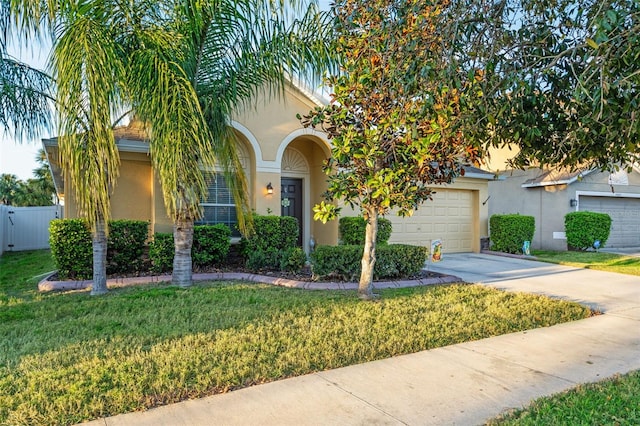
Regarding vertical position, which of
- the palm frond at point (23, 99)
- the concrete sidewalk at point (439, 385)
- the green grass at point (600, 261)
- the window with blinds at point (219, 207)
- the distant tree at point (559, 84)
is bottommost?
the concrete sidewalk at point (439, 385)

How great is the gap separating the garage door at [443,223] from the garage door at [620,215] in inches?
237

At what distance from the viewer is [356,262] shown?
863 centimetres

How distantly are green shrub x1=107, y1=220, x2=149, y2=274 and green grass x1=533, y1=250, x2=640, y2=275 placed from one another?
1167 cm

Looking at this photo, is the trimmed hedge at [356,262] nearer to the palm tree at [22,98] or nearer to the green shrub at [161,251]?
the green shrub at [161,251]

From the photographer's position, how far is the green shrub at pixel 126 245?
9008 millimetres

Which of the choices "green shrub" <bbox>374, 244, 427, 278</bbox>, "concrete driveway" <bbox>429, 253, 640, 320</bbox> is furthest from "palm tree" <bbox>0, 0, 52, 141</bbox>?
"concrete driveway" <bbox>429, 253, 640, 320</bbox>

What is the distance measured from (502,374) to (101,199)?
6.21m

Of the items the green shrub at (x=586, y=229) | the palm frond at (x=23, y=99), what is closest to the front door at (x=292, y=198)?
the palm frond at (x=23, y=99)

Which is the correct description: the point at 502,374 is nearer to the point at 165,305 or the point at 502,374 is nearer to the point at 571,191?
the point at 165,305

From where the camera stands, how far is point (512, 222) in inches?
578

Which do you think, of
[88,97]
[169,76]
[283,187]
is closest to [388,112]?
[169,76]

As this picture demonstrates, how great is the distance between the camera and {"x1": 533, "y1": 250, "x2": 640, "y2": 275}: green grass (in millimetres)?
11341

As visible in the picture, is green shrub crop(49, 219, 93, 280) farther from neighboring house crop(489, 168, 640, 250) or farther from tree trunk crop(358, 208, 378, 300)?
neighboring house crop(489, 168, 640, 250)

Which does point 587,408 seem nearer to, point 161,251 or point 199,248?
point 199,248
